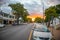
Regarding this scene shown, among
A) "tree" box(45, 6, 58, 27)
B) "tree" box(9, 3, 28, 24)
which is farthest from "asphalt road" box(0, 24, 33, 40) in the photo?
"tree" box(45, 6, 58, 27)

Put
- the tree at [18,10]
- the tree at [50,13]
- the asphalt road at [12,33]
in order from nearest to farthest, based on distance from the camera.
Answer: the asphalt road at [12,33] < the tree at [18,10] < the tree at [50,13]

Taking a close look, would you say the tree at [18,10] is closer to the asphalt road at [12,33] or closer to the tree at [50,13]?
the asphalt road at [12,33]

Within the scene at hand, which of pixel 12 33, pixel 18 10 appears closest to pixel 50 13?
pixel 18 10

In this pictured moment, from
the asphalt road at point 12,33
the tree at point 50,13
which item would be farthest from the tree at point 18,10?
the tree at point 50,13

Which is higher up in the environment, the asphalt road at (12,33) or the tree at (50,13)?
the tree at (50,13)

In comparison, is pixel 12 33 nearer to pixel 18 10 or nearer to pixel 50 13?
pixel 18 10

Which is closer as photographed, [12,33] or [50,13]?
[12,33]

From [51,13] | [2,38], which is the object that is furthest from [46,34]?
[51,13]

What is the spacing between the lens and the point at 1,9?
11.3m

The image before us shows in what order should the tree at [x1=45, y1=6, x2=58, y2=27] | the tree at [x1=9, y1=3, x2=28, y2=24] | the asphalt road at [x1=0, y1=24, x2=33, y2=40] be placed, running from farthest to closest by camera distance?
the tree at [x1=45, y1=6, x2=58, y2=27], the tree at [x1=9, y1=3, x2=28, y2=24], the asphalt road at [x1=0, y1=24, x2=33, y2=40]

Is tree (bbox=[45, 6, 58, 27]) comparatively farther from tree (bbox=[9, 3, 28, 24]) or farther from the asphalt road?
the asphalt road

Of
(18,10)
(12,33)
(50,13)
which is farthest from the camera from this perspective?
(50,13)

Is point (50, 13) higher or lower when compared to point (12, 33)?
higher

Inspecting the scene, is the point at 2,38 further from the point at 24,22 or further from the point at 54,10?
the point at 54,10
